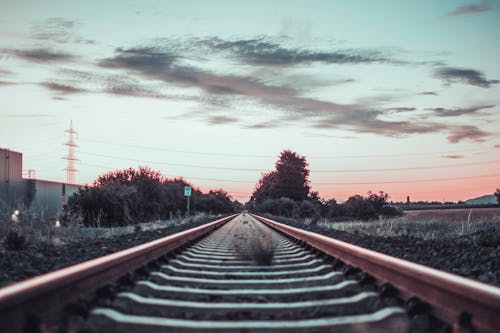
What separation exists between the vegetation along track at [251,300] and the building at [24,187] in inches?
1316

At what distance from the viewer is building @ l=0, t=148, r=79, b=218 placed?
39.6m

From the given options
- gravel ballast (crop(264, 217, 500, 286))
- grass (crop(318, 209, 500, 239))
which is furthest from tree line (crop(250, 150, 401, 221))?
gravel ballast (crop(264, 217, 500, 286))

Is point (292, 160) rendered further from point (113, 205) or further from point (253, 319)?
point (253, 319)

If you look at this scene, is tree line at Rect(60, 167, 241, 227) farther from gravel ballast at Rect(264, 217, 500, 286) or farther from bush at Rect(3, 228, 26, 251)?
gravel ballast at Rect(264, 217, 500, 286)

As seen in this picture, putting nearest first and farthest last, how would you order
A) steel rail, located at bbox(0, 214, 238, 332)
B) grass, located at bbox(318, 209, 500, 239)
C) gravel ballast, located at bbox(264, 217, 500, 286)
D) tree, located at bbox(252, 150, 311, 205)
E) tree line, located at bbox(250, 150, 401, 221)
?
1. steel rail, located at bbox(0, 214, 238, 332)
2. gravel ballast, located at bbox(264, 217, 500, 286)
3. grass, located at bbox(318, 209, 500, 239)
4. tree line, located at bbox(250, 150, 401, 221)
5. tree, located at bbox(252, 150, 311, 205)

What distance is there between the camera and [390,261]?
4.62m

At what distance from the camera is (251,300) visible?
14.1ft

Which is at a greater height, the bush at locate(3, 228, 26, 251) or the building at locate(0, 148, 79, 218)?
the building at locate(0, 148, 79, 218)

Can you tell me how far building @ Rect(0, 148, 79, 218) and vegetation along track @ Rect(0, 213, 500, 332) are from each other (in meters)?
33.4

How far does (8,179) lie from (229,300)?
40130 millimetres

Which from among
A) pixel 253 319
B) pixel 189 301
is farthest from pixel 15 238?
pixel 253 319

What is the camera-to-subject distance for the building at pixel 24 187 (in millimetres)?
39600

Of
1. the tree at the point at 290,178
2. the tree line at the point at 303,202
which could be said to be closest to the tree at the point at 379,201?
the tree line at the point at 303,202

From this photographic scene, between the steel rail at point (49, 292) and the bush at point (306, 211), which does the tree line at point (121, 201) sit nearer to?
the bush at point (306, 211)
